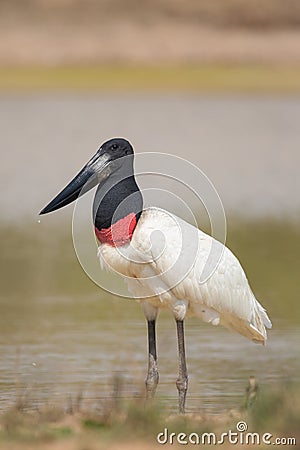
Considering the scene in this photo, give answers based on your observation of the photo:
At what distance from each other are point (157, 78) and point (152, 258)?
49399mm

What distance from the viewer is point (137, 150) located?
30.5m

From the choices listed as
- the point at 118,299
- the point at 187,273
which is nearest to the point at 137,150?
the point at 118,299

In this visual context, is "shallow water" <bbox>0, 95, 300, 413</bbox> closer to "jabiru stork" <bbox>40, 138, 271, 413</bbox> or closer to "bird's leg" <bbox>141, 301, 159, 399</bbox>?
"bird's leg" <bbox>141, 301, 159, 399</bbox>

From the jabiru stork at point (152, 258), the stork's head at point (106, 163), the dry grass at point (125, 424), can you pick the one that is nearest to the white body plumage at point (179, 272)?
the jabiru stork at point (152, 258)

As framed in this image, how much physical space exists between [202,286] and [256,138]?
25018mm

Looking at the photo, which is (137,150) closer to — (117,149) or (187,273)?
(117,149)

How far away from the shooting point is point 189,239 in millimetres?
9930

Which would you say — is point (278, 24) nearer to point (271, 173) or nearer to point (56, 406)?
point (271, 173)

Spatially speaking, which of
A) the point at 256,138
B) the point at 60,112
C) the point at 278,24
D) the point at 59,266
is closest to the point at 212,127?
the point at 256,138

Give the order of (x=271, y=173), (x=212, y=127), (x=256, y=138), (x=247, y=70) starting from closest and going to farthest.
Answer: (x=271, y=173) → (x=256, y=138) → (x=212, y=127) → (x=247, y=70)

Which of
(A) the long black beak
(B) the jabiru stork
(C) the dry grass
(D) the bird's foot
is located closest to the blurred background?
(D) the bird's foot

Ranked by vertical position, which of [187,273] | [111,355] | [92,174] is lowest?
[111,355]

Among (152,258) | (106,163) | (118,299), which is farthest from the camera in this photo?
(118,299)

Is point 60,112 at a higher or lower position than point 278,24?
lower
